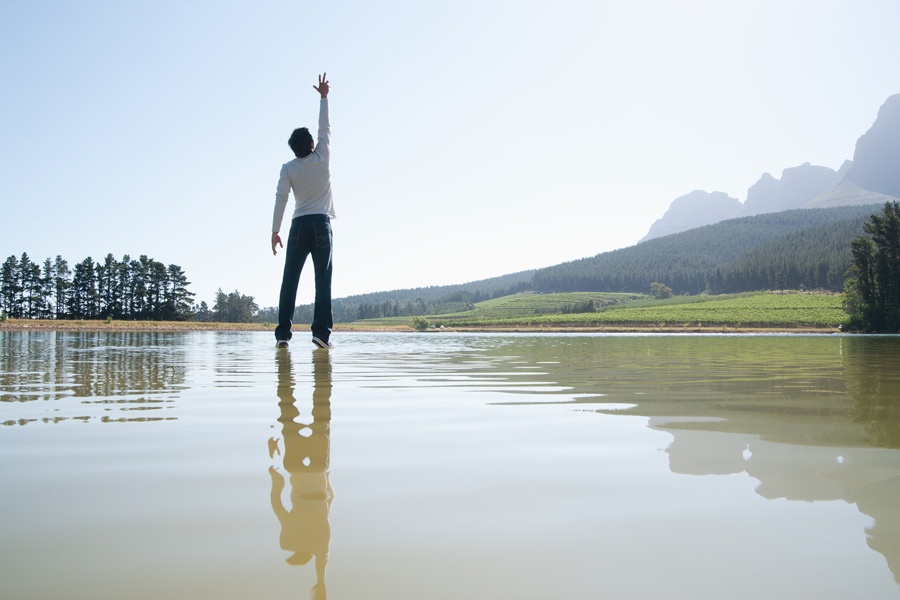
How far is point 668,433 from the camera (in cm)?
303

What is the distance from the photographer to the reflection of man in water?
4.82ft

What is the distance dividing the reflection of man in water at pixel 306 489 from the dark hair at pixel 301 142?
661 cm

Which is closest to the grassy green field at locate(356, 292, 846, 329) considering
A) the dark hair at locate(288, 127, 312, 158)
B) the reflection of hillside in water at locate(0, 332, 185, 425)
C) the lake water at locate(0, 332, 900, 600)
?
the dark hair at locate(288, 127, 312, 158)

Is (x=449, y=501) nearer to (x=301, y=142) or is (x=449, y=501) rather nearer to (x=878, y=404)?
(x=878, y=404)

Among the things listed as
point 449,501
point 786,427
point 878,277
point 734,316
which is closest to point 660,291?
point 734,316

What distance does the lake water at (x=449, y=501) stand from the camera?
1321 mm

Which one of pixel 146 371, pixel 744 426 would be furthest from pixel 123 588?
pixel 146 371

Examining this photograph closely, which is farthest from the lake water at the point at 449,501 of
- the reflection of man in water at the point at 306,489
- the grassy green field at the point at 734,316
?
the grassy green field at the point at 734,316

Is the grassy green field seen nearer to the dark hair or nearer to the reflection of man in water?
the dark hair

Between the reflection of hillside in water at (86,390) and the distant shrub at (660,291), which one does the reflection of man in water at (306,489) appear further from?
the distant shrub at (660,291)

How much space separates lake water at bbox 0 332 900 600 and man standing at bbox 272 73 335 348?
18.3 feet

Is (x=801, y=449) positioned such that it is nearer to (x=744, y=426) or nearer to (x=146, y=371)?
(x=744, y=426)

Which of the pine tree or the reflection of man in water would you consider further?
the pine tree

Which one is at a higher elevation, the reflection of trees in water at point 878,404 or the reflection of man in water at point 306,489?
the reflection of man in water at point 306,489
